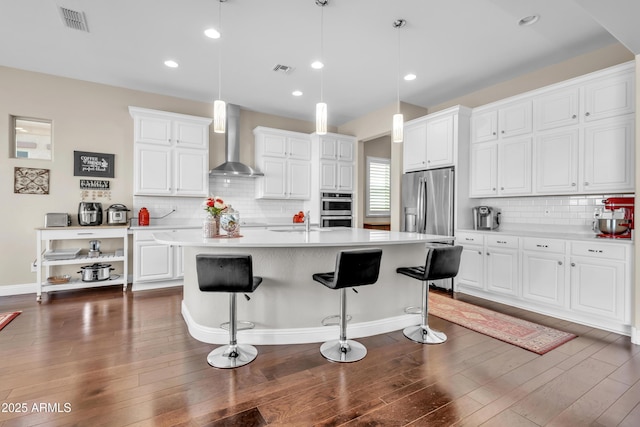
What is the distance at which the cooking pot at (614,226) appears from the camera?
10.2ft

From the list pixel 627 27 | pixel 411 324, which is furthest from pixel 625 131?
pixel 411 324

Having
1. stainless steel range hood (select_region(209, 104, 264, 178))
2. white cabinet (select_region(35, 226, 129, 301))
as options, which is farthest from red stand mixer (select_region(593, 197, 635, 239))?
white cabinet (select_region(35, 226, 129, 301))

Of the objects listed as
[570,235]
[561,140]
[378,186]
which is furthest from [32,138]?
[570,235]

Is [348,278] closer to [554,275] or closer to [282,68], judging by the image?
[554,275]

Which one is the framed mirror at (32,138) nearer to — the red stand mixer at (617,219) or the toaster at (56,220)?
the toaster at (56,220)

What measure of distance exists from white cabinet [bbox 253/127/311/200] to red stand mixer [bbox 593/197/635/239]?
4.31 metres

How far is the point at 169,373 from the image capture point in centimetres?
221

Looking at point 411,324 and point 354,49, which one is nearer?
point 411,324

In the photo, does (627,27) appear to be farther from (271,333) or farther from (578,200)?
(271,333)

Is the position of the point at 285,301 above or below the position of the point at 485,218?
below

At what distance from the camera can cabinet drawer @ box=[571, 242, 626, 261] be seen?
2.90m

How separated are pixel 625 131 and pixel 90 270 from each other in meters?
6.40

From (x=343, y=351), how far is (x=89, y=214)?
4.04m

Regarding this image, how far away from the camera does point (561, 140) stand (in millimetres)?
3557
